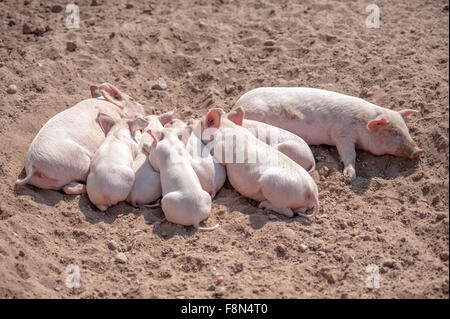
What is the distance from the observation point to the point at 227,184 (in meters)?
5.82

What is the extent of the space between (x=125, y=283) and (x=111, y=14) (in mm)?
5054

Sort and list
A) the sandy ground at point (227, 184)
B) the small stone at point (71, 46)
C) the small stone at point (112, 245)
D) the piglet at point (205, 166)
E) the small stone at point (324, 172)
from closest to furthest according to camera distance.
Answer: the sandy ground at point (227, 184) < the small stone at point (112, 245) < the piglet at point (205, 166) < the small stone at point (324, 172) < the small stone at point (71, 46)

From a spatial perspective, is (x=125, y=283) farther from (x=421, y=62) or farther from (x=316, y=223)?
(x=421, y=62)

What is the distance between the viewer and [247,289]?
4469 mm

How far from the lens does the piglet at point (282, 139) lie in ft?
19.1

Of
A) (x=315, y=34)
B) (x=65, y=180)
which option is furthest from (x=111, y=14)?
(x=65, y=180)

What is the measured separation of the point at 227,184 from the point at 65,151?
65.9 inches

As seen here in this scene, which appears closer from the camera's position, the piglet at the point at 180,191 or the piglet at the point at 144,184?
the piglet at the point at 180,191

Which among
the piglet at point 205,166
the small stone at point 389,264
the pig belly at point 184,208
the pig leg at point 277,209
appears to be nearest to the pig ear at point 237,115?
the piglet at point 205,166

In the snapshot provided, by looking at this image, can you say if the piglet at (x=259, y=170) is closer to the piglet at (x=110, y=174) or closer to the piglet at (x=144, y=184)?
the piglet at (x=144, y=184)

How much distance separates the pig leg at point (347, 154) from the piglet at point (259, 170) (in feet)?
2.43

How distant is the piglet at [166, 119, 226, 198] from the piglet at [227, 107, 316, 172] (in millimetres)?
517

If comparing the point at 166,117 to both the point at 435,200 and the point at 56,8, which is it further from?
the point at 56,8

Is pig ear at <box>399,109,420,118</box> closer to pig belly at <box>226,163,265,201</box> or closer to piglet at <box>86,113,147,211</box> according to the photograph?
pig belly at <box>226,163,265,201</box>
